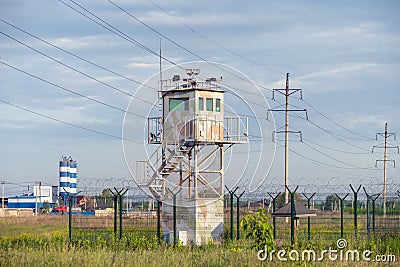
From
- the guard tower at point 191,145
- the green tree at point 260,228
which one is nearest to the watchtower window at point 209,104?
the guard tower at point 191,145

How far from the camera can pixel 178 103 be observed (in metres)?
35.4

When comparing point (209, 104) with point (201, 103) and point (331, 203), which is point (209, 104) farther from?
point (331, 203)

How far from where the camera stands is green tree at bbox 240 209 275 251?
17594 mm

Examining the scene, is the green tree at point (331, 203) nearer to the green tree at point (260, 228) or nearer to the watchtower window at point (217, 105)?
A: the watchtower window at point (217, 105)

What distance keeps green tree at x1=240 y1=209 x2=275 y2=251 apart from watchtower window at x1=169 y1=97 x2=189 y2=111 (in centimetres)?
1752

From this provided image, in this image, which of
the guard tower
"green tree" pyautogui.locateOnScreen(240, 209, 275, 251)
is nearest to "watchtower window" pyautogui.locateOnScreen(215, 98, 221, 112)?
the guard tower

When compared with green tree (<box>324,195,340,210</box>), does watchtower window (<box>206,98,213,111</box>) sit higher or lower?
higher

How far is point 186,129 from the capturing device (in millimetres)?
35281

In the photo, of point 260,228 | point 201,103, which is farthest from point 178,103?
point 260,228

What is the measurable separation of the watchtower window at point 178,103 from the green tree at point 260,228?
17524mm

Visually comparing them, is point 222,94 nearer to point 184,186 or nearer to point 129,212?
point 184,186

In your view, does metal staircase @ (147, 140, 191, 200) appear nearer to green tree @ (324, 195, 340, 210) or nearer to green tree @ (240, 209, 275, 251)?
green tree @ (324, 195, 340, 210)

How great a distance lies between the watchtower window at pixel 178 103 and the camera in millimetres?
35156

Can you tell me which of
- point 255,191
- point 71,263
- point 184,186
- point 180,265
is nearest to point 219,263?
point 180,265
